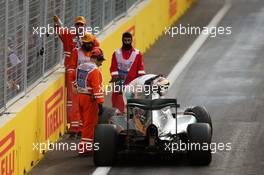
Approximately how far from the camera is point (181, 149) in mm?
18266

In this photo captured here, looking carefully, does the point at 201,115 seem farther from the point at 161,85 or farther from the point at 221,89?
the point at 221,89

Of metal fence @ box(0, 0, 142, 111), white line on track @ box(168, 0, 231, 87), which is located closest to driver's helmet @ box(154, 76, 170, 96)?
metal fence @ box(0, 0, 142, 111)

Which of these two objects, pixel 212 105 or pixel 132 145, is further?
pixel 212 105

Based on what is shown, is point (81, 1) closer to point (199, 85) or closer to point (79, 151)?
point (199, 85)

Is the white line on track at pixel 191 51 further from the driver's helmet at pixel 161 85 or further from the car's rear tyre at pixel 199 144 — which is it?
the car's rear tyre at pixel 199 144

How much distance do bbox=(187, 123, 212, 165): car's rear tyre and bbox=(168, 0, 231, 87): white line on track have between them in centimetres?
757

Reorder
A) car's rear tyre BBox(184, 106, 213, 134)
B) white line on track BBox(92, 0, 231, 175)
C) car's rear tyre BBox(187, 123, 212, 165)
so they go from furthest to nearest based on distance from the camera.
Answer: white line on track BBox(92, 0, 231, 175), car's rear tyre BBox(184, 106, 213, 134), car's rear tyre BBox(187, 123, 212, 165)

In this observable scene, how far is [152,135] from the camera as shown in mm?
18156

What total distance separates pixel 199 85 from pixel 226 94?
4.20 ft

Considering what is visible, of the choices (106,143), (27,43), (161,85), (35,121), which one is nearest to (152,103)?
(161,85)

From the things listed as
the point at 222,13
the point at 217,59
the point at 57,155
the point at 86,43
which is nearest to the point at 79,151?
the point at 57,155

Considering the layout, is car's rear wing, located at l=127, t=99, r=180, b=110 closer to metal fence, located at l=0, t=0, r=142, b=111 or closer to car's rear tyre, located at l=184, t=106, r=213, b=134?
car's rear tyre, located at l=184, t=106, r=213, b=134

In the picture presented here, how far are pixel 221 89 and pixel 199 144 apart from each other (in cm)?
697

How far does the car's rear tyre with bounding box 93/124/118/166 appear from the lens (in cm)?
1817
